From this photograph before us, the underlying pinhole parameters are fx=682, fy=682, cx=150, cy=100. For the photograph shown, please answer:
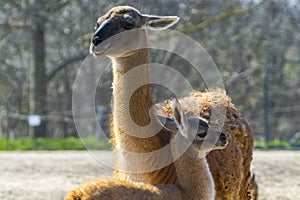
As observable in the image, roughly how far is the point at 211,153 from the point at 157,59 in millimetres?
13684

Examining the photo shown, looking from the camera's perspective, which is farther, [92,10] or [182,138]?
[92,10]

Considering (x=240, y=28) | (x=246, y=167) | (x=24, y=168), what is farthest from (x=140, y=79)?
(x=240, y=28)

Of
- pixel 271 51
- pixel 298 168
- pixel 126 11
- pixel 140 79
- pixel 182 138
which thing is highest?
pixel 271 51

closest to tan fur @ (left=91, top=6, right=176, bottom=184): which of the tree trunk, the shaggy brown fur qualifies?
the shaggy brown fur

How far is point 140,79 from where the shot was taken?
541 centimetres

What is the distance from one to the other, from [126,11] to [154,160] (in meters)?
1.20

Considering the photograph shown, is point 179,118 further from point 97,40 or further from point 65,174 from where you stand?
point 65,174

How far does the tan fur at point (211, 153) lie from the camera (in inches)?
206

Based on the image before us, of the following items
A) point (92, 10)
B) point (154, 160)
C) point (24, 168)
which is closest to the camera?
point (154, 160)

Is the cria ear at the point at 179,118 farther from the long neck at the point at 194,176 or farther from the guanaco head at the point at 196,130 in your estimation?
the long neck at the point at 194,176

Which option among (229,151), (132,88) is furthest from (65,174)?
(132,88)

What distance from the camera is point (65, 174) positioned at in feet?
40.7

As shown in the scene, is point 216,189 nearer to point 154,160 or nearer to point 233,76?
point 154,160

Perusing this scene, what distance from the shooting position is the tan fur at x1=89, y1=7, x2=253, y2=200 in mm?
5232
